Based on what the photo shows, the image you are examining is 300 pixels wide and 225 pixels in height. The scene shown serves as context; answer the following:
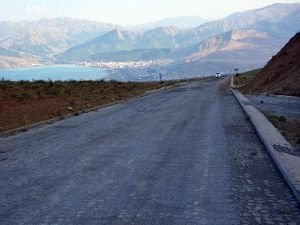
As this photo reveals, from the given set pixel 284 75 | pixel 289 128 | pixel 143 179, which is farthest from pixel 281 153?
pixel 284 75

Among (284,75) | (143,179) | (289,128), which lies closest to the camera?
(143,179)

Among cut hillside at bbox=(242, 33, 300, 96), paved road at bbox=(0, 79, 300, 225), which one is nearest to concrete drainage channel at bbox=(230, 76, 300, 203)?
paved road at bbox=(0, 79, 300, 225)

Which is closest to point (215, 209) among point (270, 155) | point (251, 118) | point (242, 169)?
point (242, 169)

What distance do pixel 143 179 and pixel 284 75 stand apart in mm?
29896

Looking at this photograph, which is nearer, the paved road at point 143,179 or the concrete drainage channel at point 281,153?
the paved road at point 143,179

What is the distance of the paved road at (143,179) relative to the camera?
687 centimetres

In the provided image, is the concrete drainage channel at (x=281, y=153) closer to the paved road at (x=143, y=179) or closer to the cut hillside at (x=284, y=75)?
the paved road at (x=143, y=179)

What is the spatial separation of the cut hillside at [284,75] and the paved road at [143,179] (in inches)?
702

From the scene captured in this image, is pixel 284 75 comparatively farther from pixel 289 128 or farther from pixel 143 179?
pixel 143 179

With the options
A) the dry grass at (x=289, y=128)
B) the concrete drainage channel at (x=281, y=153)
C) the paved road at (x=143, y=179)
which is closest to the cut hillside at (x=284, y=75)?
the dry grass at (x=289, y=128)

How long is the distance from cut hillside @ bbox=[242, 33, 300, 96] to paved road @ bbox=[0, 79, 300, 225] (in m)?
Result: 17.8

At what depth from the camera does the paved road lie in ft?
22.5

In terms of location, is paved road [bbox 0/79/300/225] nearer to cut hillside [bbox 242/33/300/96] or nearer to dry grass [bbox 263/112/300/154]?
dry grass [bbox 263/112/300/154]

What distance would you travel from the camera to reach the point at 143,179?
350 inches
